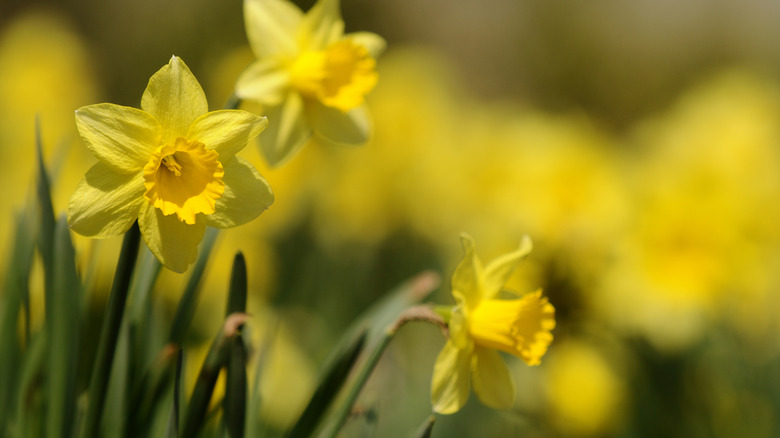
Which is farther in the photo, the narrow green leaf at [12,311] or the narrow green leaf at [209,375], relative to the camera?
the narrow green leaf at [12,311]

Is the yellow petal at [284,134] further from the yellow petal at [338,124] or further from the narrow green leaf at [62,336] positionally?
the narrow green leaf at [62,336]

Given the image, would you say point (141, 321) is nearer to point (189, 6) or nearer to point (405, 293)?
point (405, 293)

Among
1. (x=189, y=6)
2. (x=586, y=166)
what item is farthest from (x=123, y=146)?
(x=189, y=6)

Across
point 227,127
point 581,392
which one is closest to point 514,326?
point 227,127

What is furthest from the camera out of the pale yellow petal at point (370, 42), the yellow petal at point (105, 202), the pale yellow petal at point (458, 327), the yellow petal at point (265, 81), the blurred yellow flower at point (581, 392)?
the blurred yellow flower at point (581, 392)

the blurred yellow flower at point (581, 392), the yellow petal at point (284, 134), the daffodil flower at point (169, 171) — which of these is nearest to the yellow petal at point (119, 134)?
the daffodil flower at point (169, 171)

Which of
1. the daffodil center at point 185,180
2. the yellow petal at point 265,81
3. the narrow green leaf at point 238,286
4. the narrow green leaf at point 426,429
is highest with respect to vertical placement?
the yellow petal at point 265,81
